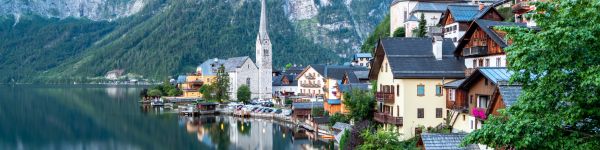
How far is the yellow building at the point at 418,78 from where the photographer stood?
1478 inches

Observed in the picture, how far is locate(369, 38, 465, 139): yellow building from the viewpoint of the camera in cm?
3753

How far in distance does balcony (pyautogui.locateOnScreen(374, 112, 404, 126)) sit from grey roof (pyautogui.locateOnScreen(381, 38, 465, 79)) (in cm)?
300

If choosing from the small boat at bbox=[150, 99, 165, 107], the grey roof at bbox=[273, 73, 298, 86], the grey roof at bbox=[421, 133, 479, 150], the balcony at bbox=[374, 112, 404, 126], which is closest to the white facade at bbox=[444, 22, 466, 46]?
the balcony at bbox=[374, 112, 404, 126]

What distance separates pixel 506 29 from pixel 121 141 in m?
55.6

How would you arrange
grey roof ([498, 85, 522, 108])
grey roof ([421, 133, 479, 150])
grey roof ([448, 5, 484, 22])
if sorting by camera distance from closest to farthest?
grey roof ([421, 133, 479, 150])
grey roof ([498, 85, 522, 108])
grey roof ([448, 5, 484, 22])

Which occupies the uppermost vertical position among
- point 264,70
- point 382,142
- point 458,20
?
point 458,20

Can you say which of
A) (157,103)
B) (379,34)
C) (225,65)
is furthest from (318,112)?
(225,65)

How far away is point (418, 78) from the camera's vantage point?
37.4 m

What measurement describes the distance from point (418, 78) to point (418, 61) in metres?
1.29

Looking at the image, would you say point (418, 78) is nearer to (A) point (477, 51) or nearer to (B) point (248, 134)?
(A) point (477, 51)

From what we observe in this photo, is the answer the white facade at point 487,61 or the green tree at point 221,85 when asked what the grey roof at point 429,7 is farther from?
the white facade at point 487,61

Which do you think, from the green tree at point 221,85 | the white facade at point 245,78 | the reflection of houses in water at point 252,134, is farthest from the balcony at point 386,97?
the white facade at point 245,78

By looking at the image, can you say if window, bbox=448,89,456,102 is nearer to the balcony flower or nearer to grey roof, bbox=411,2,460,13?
the balcony flower

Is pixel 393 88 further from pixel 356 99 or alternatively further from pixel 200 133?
pixel 200 133
